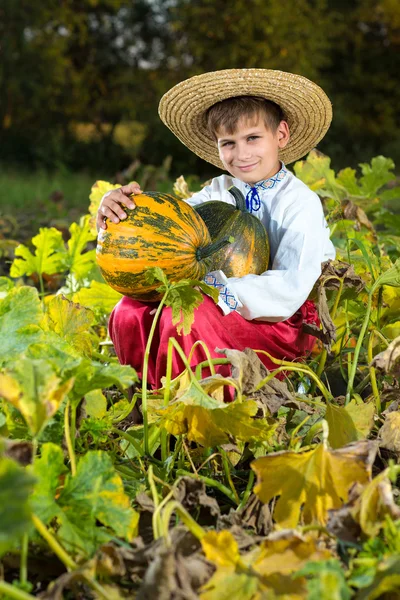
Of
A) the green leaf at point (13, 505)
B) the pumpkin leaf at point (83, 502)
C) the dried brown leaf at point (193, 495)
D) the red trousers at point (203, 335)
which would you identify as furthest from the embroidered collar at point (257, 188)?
the green leaf at point (13, 505)

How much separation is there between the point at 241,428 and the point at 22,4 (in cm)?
1333

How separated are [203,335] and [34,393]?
1115mm

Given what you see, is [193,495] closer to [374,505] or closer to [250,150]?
[374,505]

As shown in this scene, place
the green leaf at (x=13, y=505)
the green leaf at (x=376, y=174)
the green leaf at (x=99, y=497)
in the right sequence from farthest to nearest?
1. the green leaf at (x=376, y=174)
2. the green leaf at (x=99, y=497)
3. the green leaf at (x=13, y=505)

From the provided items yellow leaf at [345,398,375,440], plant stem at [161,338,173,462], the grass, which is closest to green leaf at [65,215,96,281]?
plant stem at [161,338,173,462]

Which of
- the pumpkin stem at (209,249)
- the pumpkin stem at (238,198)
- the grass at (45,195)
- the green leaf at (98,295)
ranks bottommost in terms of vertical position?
the grass at (45,195)

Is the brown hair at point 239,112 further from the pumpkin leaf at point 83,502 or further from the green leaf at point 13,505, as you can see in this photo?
the green leaf at point 13,505

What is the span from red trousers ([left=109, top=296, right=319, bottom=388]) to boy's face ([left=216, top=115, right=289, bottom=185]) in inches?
18.2

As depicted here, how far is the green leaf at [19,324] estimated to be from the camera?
1.52 m

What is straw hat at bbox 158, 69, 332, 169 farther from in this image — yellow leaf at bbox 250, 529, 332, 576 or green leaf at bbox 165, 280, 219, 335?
yellow leaf at bbox 250, 529, 332, 576

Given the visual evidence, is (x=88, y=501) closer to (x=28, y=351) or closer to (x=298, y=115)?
(x=28, y=351)

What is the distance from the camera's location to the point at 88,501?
1275 mm

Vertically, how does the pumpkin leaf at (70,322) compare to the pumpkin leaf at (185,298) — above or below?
below

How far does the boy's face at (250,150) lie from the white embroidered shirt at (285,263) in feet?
0.27
